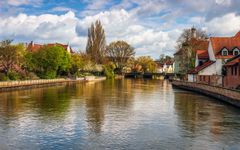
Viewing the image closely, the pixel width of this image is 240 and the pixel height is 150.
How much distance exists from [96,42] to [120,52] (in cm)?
2424

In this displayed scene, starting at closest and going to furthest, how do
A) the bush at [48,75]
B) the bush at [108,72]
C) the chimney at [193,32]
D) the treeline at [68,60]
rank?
the treeline at [68,60], the bush at [48,75], the chimney at [193,32], the bush at [108,72]

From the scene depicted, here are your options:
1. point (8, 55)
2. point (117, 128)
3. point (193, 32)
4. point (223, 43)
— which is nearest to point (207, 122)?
point (117, 128)

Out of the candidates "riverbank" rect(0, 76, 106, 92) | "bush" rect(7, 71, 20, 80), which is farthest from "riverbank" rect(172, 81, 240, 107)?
"bush" rect(7, 71, 20, 80)

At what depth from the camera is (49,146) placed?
18.9 m

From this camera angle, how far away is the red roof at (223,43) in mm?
67062

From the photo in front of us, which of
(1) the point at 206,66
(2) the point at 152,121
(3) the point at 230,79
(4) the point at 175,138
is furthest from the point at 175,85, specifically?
(4) the point at 175,138

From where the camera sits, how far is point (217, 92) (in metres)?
46.5

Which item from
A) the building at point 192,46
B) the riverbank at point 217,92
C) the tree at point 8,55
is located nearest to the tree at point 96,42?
the building at point 192,46

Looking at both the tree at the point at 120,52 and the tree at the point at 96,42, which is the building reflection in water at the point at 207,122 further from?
the tree at the point at 120,52

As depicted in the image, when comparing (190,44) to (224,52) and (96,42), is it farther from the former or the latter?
(96,42)

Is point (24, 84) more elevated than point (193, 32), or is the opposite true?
point (193, 32)

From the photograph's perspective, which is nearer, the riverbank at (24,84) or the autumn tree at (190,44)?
the riverbank at (24,84)

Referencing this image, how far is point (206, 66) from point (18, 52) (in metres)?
36.5

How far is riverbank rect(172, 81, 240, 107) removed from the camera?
3709 centimetres
